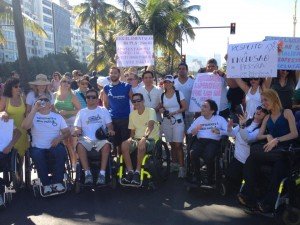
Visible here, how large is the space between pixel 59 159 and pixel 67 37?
105 meters

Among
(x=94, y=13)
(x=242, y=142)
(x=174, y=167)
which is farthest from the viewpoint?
(x=94, y=13)

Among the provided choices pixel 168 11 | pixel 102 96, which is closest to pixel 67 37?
pixel 168 11

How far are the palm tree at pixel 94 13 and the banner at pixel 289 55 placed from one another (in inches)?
1105

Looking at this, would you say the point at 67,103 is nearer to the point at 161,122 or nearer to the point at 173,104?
the point at 161,122

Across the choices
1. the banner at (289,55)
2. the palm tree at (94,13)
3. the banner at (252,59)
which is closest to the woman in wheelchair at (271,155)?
the banner at (252,59)

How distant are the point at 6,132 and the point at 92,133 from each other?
1.23 meters

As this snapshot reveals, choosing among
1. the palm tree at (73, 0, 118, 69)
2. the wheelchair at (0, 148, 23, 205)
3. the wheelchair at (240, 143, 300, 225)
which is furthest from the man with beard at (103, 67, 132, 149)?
the palm tree at (73, 0, 118, 69)

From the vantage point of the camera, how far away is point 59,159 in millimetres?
5328

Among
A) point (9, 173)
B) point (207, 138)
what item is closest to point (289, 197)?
point (207, 138)

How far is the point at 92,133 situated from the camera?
5746 millimetres

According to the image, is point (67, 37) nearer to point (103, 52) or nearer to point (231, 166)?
point (103, 52)

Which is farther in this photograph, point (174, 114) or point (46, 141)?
point (174, 114)

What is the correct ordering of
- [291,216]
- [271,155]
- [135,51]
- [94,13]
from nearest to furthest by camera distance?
[291,216]
[271,155]
[135,51]
[94,13]

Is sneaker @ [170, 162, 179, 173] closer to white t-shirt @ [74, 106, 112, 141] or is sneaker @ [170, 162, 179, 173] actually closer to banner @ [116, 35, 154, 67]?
white t-shirt @ [74, 106, 112, 141]
